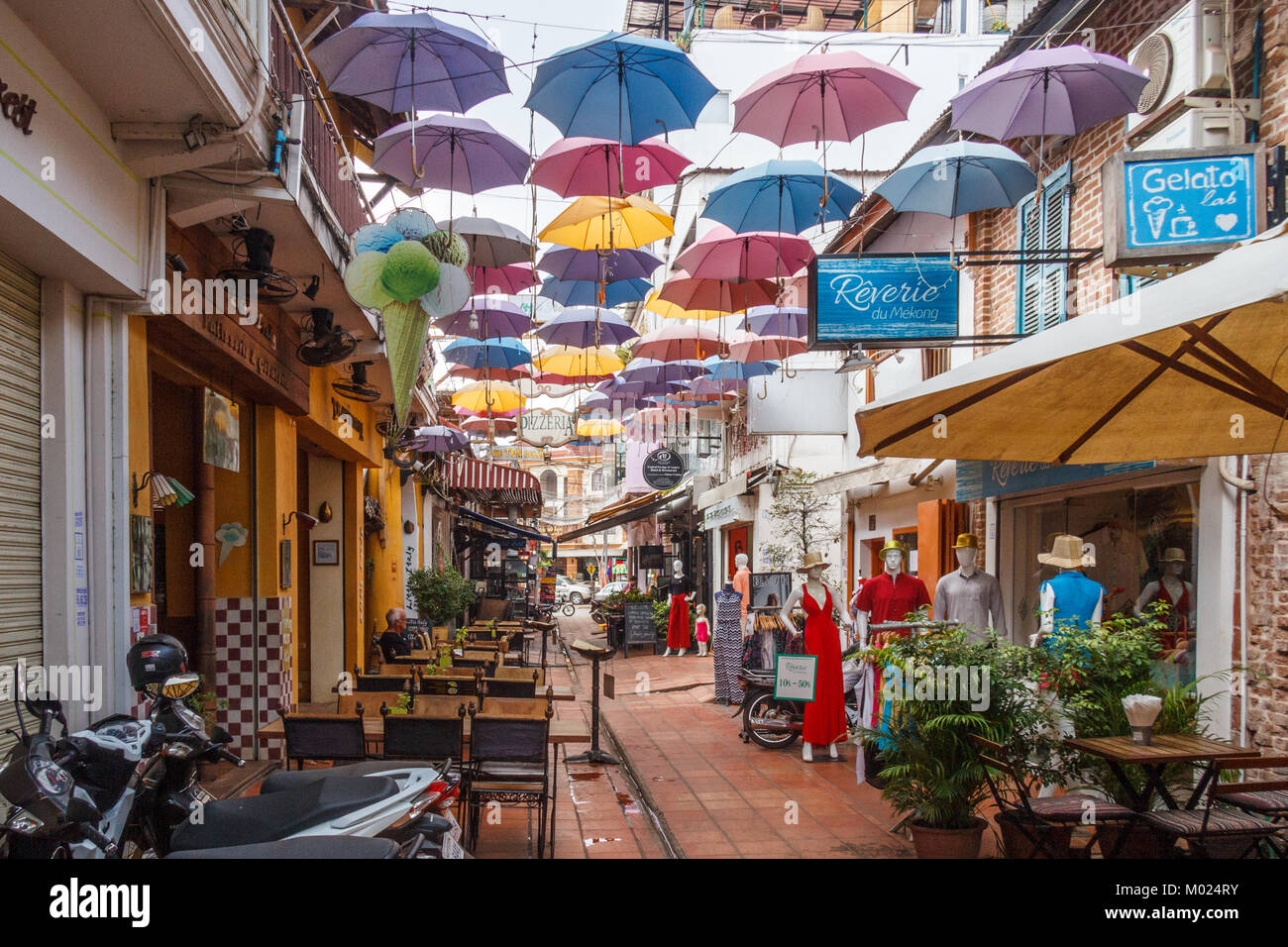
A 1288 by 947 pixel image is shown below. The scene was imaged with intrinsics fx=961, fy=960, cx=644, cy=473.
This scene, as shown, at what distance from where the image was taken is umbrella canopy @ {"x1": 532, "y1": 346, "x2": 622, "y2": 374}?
16141mm

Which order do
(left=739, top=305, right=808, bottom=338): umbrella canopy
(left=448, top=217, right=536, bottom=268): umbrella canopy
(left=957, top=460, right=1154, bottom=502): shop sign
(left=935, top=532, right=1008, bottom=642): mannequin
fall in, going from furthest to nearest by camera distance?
(left=739, top=305, right=808, bottom=338): umbrella canopy, (left=448, top=217, right=536, bottom=268): umbrella canopy, (left=935, top=532, right=1008, bottom=642): mannequin, (left=957, top=460, right=1154, bottom=502): shop sign

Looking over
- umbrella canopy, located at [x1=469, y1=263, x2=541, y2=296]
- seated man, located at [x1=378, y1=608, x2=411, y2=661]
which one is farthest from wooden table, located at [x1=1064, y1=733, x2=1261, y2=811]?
umbrella canopy, located at [x1=469, y1=263, x2=541, y2=296]

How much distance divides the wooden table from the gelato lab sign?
2.74 m

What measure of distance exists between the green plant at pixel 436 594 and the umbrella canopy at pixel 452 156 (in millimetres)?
10469

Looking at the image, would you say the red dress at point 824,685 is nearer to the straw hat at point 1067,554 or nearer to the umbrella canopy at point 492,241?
the straw hat at point 1067,554

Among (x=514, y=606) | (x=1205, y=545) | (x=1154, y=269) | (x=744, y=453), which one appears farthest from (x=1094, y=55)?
(x=514, y=606)

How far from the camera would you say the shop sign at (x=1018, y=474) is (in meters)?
7.37

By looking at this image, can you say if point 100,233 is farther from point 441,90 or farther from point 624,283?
point 624,283

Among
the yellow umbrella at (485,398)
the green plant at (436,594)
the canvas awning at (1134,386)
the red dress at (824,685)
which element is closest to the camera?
the canvas awning at (1134,386)

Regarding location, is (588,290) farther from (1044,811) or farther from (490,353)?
(1044,811)

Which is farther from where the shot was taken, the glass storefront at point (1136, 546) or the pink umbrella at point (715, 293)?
the pink umbrella at point (715, 293)

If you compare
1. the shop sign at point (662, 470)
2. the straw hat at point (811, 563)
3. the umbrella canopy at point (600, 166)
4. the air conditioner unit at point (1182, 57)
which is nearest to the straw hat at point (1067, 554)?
the straw hat at point (811, 563)

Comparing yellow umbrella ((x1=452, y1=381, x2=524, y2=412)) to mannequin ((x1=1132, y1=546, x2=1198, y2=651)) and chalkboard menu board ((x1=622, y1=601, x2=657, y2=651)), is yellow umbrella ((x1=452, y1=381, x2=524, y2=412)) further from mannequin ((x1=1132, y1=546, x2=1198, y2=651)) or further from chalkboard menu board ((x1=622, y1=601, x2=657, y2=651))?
mannequin ((x1=1132, y1=546, x2=1198, y2=651))

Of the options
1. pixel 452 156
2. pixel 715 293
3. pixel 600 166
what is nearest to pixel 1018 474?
pixel 600 166
